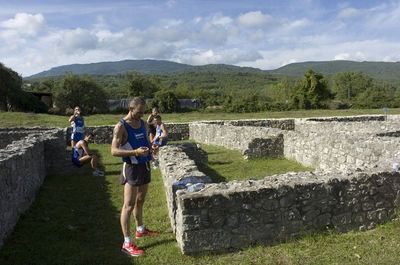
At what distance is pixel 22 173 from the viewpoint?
1038 cm

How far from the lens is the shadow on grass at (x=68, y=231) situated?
7195 mm

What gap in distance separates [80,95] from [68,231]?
6839cm

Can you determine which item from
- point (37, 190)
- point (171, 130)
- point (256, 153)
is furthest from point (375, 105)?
point (37, 190)

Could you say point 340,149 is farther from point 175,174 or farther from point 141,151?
point 141,151

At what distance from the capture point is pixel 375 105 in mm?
59531

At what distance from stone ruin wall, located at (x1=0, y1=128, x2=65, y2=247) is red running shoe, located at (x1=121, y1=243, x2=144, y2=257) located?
2.14 metres

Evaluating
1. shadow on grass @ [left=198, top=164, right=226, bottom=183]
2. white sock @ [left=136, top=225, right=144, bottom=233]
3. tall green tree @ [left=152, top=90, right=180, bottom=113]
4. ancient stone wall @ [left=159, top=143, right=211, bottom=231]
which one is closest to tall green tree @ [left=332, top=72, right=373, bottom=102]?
tall green tree @ [left=152, top=90, right=180, bottom=113]

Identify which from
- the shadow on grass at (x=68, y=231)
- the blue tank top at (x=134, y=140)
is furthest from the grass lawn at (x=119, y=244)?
the blue tank top at (x=134, y=140)

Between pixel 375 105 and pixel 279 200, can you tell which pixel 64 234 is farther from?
pixel 375 105

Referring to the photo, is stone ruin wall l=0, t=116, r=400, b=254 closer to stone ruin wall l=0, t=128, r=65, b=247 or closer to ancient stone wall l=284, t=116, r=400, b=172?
stone ruin wall l=0, t=128, r=65, b=247

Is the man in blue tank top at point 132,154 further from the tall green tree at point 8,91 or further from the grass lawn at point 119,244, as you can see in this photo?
the tall green tree at point 8,91

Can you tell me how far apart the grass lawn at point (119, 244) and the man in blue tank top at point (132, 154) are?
0.48 meters

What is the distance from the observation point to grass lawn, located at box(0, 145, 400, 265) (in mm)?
6758

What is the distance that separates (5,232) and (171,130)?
22270mm
